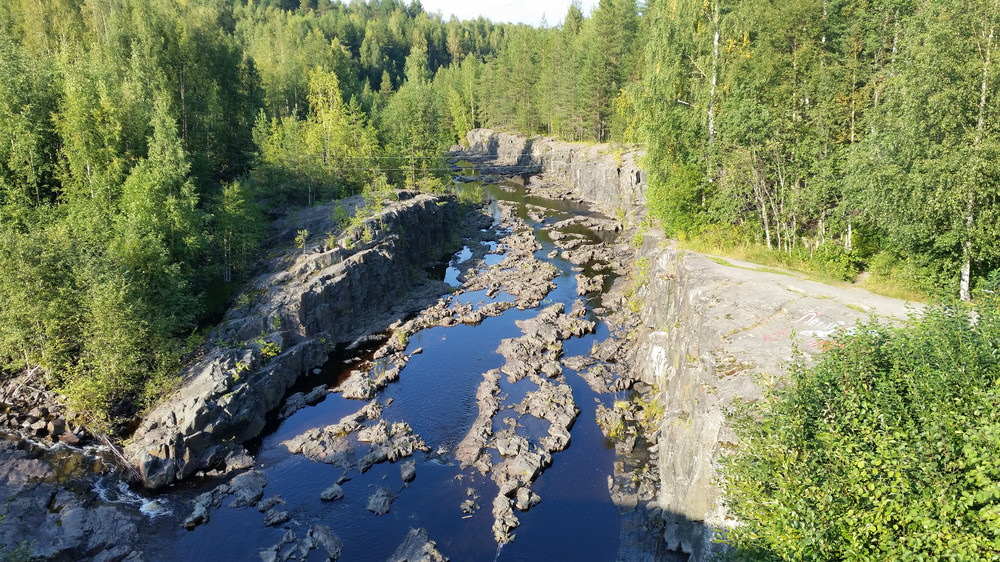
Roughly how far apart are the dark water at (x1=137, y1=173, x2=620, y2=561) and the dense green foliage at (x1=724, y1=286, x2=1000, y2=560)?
1137 cm

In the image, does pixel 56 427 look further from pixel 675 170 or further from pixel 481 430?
pixel 675 170

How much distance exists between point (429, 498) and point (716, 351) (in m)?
14.9

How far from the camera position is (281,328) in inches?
1455

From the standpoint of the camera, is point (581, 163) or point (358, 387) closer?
point (358, 387)

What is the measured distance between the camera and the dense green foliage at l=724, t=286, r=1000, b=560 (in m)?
9.96

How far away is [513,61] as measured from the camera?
124m

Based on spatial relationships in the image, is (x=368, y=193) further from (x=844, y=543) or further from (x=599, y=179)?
(x=844, y=543)

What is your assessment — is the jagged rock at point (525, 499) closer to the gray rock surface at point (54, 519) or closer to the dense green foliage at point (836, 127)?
the gray rock surface at point (54, 519)

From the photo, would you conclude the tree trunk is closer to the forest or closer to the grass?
the forest

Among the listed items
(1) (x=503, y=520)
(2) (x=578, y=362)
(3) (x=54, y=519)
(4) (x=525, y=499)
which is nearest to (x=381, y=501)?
(1) (x=503, y=520)

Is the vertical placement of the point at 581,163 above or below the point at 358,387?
above

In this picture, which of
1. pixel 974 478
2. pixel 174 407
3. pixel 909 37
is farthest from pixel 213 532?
pixel 909 37

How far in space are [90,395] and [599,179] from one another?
6951cm

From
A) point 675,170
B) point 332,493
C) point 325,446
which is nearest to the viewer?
point 332,493
